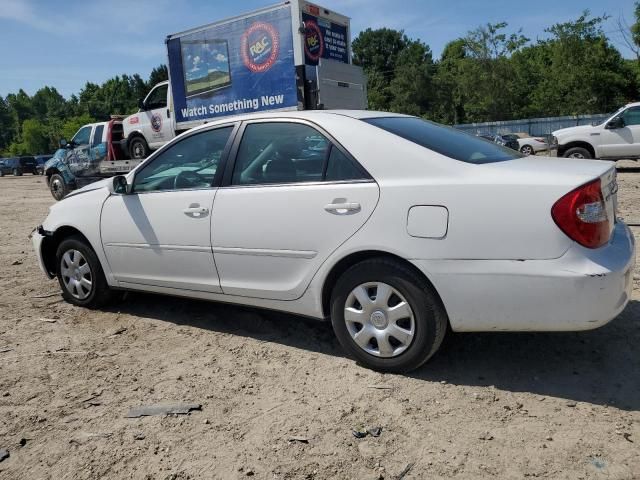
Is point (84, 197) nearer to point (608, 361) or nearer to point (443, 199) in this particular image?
point (443, 199)

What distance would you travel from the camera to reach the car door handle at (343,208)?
3.16 meters

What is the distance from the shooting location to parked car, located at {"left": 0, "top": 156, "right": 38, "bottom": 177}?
140 feet

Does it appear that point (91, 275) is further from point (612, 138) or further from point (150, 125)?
point (612, 138)

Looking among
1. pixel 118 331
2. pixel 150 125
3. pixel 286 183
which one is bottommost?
pixel 118 331

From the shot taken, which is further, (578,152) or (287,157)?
(578,152)

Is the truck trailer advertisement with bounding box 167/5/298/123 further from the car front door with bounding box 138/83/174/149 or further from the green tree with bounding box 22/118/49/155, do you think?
the green tree with bounding box 22/118/49/155

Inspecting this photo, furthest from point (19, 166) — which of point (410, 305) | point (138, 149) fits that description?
point (410, 305)

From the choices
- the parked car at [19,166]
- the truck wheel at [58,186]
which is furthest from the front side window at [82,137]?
the parked car at [19,166]

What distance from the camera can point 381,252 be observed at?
312 centimetres

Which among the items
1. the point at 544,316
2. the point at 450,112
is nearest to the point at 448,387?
the point at 544,316

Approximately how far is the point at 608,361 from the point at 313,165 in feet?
6.86

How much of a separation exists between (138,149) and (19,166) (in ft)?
110

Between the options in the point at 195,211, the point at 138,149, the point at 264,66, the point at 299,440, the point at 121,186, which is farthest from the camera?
the point at 138,149

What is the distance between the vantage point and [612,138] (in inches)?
548
